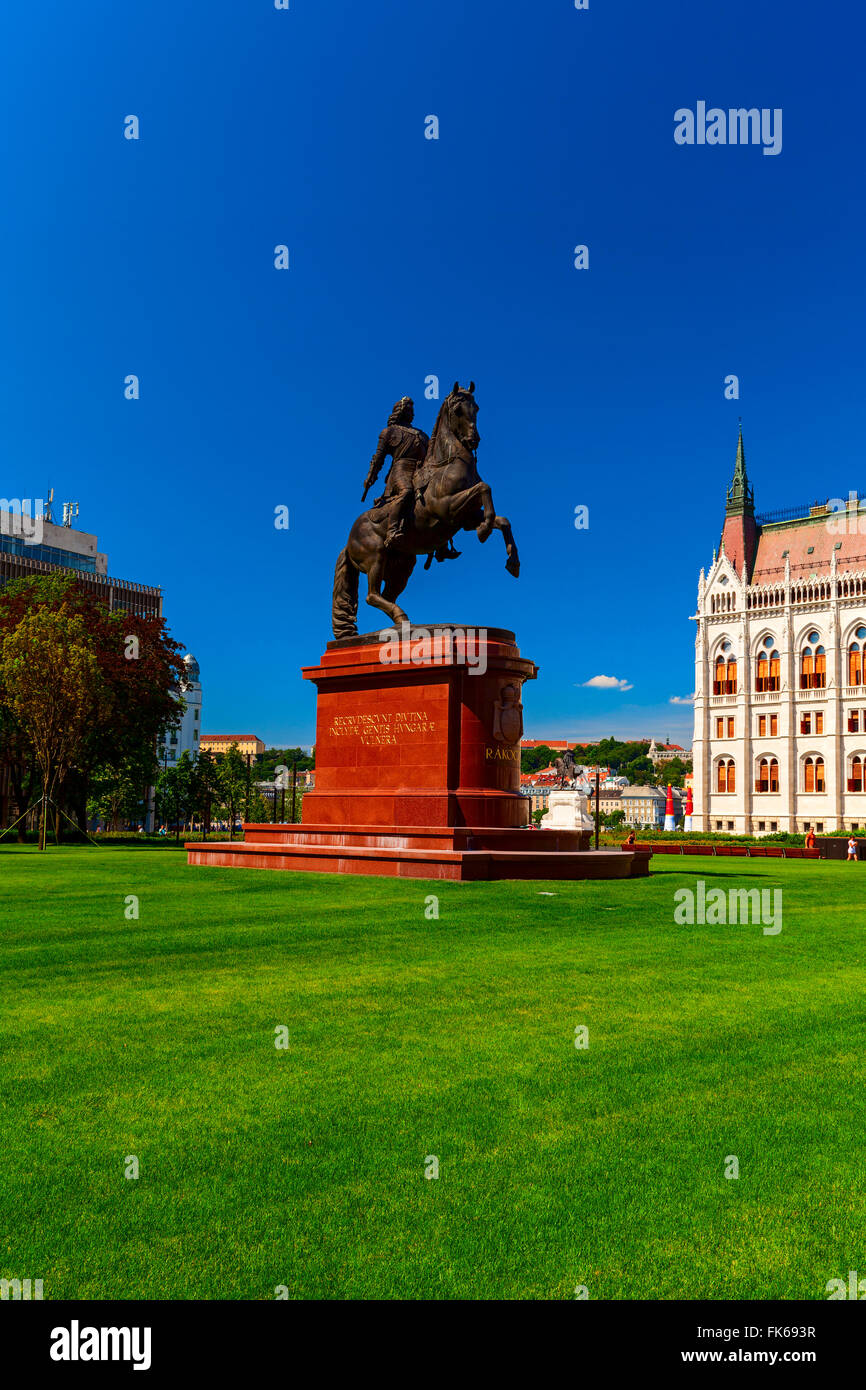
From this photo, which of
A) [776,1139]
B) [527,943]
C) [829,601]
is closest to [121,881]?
[527,943]

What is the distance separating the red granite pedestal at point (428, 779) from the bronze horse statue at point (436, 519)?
2.05 m

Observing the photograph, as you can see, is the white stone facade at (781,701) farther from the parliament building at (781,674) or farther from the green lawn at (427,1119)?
the green lawn at (427,1119)

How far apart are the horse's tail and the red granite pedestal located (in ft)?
8.10

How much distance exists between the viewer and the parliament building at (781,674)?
90.9 metres

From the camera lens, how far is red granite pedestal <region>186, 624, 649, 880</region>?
61.9 feet

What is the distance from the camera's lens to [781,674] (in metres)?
95.8

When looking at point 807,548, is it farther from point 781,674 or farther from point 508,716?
point 508,716

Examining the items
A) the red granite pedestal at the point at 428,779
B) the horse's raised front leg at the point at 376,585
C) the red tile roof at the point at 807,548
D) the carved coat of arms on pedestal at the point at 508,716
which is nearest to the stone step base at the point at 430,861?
the red granite pedestal at the point at 428,779

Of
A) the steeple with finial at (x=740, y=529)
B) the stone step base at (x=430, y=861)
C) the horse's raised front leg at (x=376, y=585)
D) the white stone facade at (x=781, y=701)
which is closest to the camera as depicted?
the stone step base at (x=430, y=861)

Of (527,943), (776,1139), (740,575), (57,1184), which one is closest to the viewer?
(57,1184)

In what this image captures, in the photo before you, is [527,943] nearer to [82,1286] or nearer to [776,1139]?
[776,1139]
